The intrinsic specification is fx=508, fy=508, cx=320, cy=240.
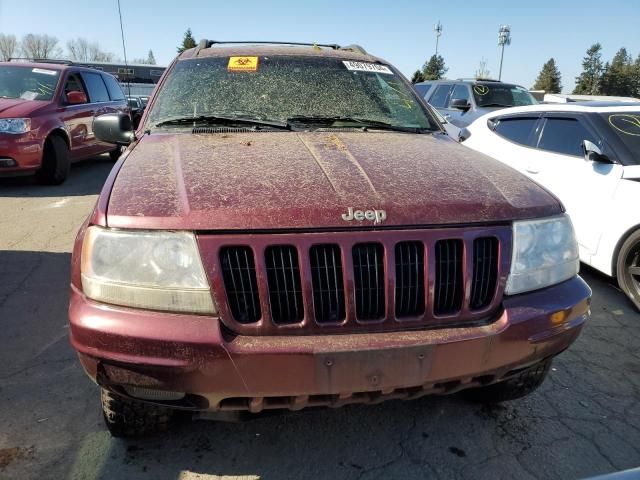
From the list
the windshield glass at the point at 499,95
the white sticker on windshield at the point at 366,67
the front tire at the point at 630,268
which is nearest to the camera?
the white sticker on windshield at the point at 366,67

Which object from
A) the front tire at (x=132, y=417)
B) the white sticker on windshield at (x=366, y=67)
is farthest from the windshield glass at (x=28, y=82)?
the front tire at (x=132, y=417)

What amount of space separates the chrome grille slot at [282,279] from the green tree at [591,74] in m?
63.2

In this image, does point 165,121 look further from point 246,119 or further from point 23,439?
point 23,439

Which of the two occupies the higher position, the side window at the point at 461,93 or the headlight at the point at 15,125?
the side window at the point at 461,93

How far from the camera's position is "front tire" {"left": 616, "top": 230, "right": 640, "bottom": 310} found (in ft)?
13.2

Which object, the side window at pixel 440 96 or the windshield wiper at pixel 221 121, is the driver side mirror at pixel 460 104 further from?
the windshield wiper at pixel 221 121

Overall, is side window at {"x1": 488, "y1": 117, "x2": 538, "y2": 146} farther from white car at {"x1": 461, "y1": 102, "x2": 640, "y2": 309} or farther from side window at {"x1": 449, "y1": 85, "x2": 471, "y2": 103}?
side window at {"x1": 449, "y1": 85, "x2": 471, "y2": 103}

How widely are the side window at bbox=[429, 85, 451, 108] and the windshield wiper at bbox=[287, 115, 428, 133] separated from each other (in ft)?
25.9

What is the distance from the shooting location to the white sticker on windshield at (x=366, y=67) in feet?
11.5

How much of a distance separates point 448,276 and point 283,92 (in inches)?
70.0

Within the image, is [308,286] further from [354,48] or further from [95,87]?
[95,87]

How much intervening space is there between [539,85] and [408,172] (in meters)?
67.6

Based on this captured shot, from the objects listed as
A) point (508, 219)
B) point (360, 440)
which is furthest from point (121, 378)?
Result: point (508, 219)

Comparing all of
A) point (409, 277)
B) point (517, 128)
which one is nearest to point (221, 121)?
point (409, 277)
